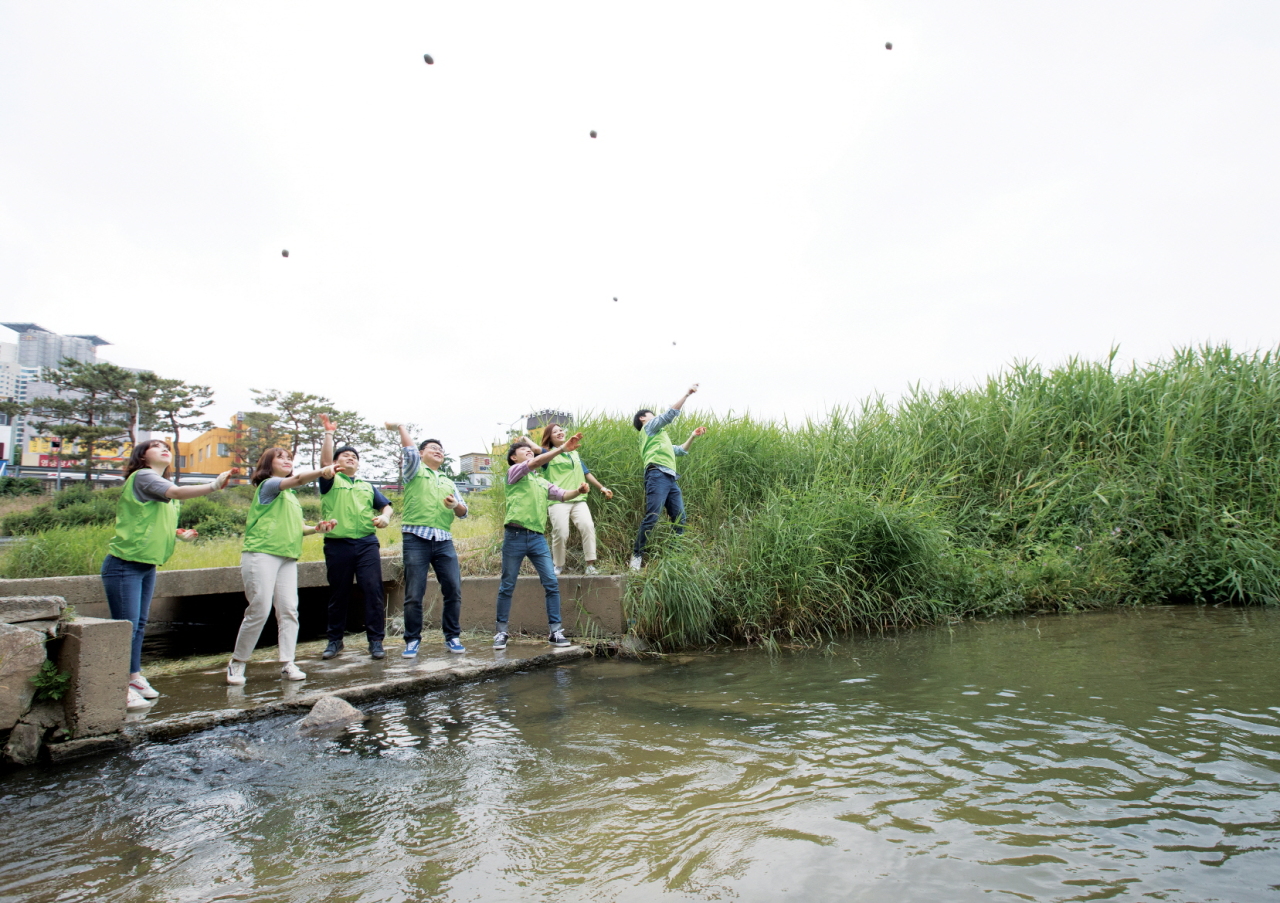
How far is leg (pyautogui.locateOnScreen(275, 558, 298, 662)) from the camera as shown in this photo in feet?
18.6

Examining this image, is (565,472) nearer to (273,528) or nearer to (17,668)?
(273,528)

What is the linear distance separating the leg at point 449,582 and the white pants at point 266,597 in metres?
1.22

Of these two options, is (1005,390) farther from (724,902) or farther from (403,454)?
(724,902)

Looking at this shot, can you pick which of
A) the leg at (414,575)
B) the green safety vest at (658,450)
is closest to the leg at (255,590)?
the leg at (414,575)

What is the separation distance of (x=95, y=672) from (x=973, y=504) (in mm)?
10001

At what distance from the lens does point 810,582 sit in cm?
782

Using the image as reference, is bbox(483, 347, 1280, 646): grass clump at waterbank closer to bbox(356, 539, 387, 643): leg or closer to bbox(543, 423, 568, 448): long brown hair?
bbox(543, 423, 568, 448): long brown hair

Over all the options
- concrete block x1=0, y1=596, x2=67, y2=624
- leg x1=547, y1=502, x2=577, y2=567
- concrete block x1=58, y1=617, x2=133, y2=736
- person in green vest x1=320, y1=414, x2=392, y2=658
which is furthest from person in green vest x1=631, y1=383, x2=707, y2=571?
concrete block x1=0, y1=596, x2=67, y2=624

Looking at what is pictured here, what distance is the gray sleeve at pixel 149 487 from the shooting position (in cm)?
473

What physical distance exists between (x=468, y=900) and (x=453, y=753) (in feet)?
5.46

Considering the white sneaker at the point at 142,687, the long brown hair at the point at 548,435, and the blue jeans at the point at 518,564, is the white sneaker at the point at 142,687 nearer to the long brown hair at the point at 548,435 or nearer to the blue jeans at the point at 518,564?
the blue jeans at the point at 518,564

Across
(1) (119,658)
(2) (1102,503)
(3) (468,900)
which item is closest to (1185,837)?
(3) (468,900)

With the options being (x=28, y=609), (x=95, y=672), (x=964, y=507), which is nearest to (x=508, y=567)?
(x=95, y=672)

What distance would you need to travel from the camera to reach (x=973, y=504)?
10.4 metres
